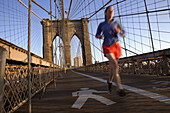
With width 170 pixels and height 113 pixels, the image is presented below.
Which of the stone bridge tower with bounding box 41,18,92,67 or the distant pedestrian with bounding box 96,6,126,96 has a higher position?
the stone bridge tower with bounding box 41,18,92,67

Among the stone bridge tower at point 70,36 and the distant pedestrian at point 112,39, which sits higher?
the stone bridge tower at point 70,36

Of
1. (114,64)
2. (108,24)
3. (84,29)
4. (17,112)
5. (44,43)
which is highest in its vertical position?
(84,29)

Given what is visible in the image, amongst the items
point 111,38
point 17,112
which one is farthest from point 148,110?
point 17,112

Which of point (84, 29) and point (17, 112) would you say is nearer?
point (17, 112)

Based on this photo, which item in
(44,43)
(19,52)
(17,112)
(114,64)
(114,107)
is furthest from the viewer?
(44,43)

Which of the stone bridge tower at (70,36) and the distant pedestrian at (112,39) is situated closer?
the distant pedestrian at (112,39)

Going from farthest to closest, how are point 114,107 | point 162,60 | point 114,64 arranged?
point 162,60 → point 114,107 → point 114,64

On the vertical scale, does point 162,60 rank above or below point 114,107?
above

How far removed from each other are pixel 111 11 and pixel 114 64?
68cm

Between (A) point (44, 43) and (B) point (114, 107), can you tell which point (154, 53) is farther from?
(A) point (44, 43)

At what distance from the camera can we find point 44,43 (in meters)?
36.5

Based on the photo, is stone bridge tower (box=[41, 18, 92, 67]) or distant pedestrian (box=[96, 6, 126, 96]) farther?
stone bridge tower (box=[41, 18, 92, 67])

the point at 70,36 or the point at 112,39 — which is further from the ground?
the point at 70,36

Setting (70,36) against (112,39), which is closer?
(112,39)
